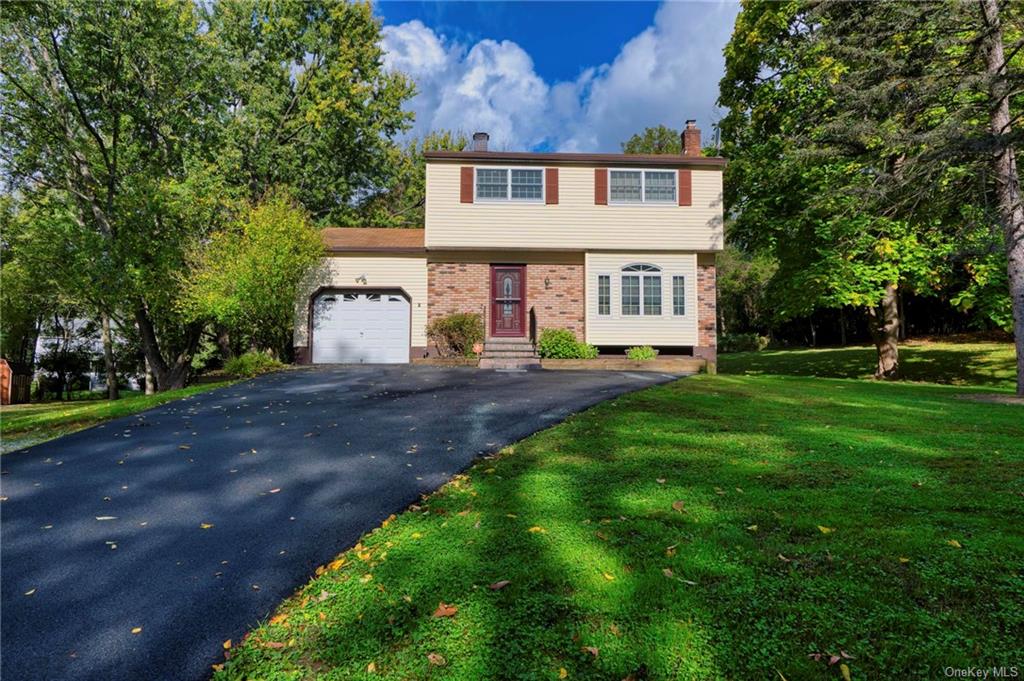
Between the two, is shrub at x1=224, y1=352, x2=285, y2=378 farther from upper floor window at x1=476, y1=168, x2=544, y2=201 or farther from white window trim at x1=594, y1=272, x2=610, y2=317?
white window trim at x1=594, y1=272, x2=610, y2=317

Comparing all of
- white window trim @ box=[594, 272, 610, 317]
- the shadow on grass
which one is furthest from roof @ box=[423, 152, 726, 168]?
the shadow on grass

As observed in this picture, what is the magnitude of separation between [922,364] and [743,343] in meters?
14.1

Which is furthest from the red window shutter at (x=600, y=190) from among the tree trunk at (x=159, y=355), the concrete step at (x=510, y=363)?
the tree trunk at (x=159, y=355)

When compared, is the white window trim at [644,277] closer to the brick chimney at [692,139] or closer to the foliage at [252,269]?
the brick chimney at [692,139]

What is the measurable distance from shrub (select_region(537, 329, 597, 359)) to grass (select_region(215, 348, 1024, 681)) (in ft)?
30.7

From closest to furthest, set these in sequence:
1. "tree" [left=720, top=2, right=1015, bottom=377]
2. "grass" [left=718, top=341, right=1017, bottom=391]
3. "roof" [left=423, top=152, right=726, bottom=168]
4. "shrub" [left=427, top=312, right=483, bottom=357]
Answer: "tree" [left=720, top=2, right=1015, bottom=377], "shrub" [left=427, top=312, right=483, bottom=357], "roof" [left=423, top=152, right=726, bottom=168], "grass" [left=718, top=341, right=1017, bottom=391]

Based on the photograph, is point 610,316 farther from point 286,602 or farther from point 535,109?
point 535,109

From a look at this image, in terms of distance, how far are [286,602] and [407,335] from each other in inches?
517

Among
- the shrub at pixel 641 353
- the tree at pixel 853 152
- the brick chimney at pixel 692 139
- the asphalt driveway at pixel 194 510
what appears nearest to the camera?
the asphalt driveway at pixel 194 510

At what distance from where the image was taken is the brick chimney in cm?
1609

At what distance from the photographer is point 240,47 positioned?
2041 cm

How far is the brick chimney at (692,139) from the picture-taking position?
16.1 metres

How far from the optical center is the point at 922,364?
58.7ft

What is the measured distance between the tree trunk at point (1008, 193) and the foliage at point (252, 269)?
638 inches
